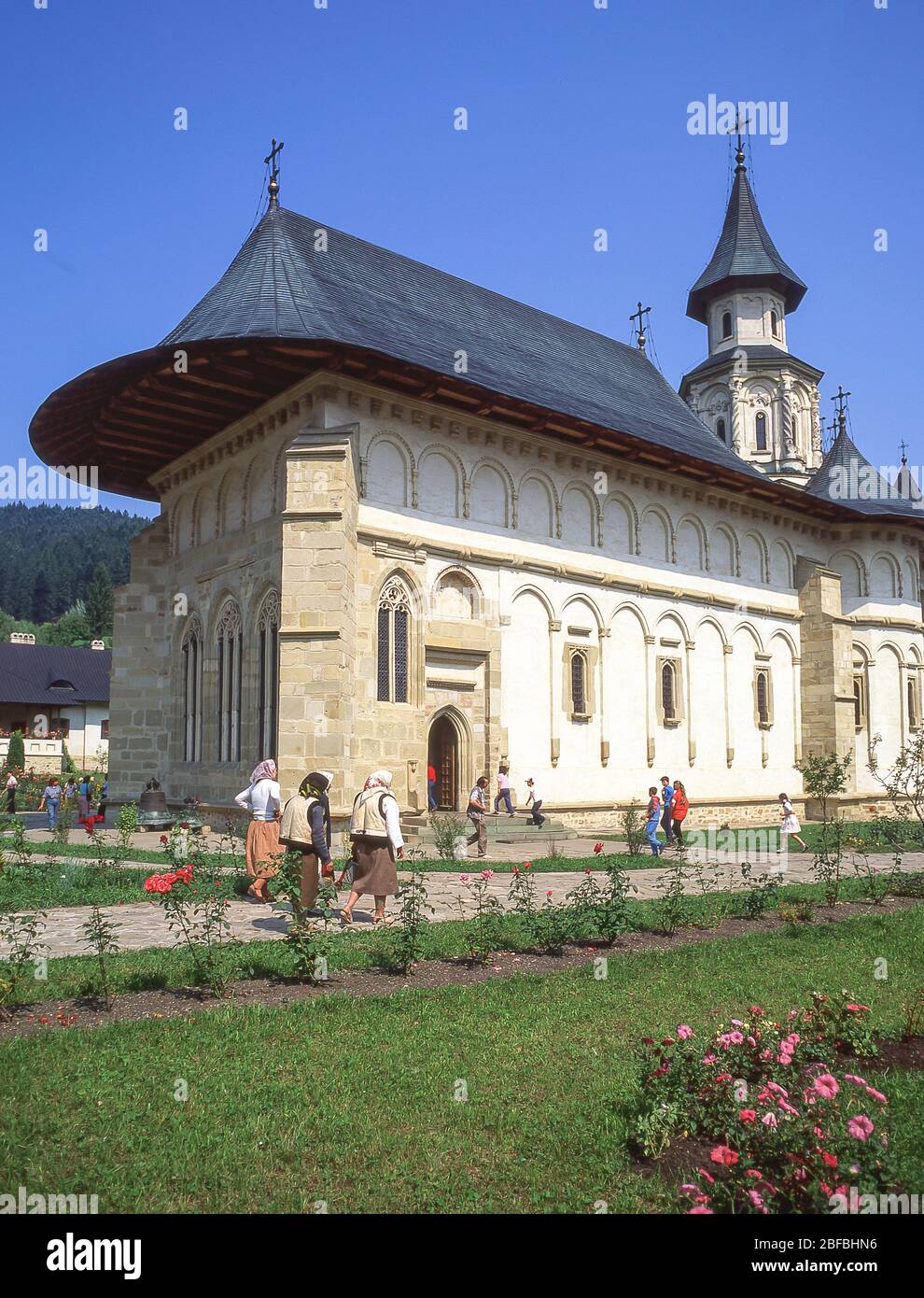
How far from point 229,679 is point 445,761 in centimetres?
474

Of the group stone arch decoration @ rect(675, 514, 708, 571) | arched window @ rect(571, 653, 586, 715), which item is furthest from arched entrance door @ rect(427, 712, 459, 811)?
stone arch decoration @ rect(675, 514, 708, 571)

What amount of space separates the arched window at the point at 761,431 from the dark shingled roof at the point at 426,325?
777cm

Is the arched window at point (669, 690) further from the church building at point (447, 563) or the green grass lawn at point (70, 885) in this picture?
the green grass lawn at point (70, 885)

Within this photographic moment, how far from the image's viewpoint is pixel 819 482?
30438mm

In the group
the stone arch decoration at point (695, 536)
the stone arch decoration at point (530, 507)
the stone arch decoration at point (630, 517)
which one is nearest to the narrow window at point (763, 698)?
the stone arch decoration at point (695, 536)

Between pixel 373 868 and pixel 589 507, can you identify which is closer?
pixel 373 868

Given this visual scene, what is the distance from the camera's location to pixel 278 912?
9953mm

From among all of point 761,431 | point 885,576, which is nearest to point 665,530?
point 885,576

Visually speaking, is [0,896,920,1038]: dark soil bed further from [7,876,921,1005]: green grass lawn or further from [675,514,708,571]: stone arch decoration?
[675,514,708,571]: stone arch decoration

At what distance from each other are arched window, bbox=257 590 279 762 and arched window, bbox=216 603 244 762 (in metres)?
0.84

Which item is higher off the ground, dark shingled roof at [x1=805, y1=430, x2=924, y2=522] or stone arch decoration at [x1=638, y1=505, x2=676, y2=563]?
dark shingled roof at [x1=805, y1=430, x2=924, y2=522]

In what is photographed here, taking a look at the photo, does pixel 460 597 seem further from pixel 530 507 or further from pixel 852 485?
pixel 852 485

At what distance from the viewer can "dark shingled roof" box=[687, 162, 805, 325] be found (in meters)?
35.6
